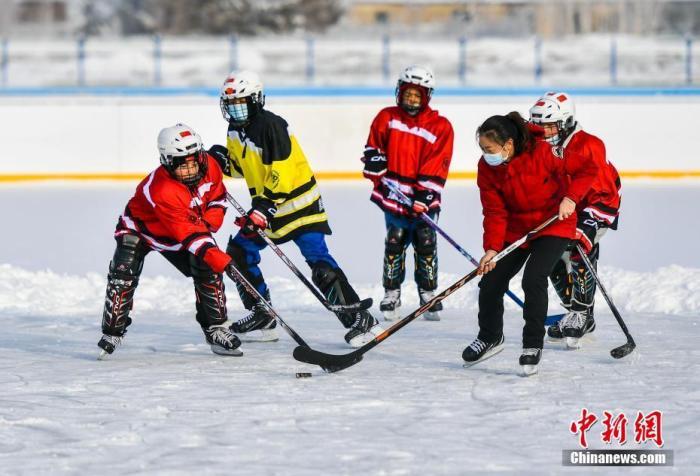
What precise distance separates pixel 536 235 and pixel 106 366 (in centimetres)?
156

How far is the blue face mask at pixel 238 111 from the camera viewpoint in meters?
4.53

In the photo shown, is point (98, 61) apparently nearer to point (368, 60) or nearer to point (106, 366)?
point (368, 60)

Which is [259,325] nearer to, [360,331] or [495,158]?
[360,331]

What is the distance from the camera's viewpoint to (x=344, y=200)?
9594 millimetres

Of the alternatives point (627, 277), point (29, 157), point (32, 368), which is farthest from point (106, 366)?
point (29, 157)

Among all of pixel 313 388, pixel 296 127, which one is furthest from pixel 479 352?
pixel 296 127

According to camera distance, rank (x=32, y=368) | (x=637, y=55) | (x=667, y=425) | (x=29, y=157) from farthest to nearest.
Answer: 1. (x=637, y=55)
2. (x=29, y=157)
3. (x=32, y=368)
4. (x=667, y=425)

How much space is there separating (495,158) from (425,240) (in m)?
1.56

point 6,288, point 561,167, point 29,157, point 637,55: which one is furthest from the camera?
point 637,55

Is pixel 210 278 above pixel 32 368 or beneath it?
above

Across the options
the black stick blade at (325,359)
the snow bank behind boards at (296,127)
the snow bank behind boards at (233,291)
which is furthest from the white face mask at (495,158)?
the snow bank behind boards at (296,127)

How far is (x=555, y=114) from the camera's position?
438 centimetres

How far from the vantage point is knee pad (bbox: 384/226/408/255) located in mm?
5453

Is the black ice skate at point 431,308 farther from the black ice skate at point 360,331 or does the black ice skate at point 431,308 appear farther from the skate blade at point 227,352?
the skate blade at point 227,352
